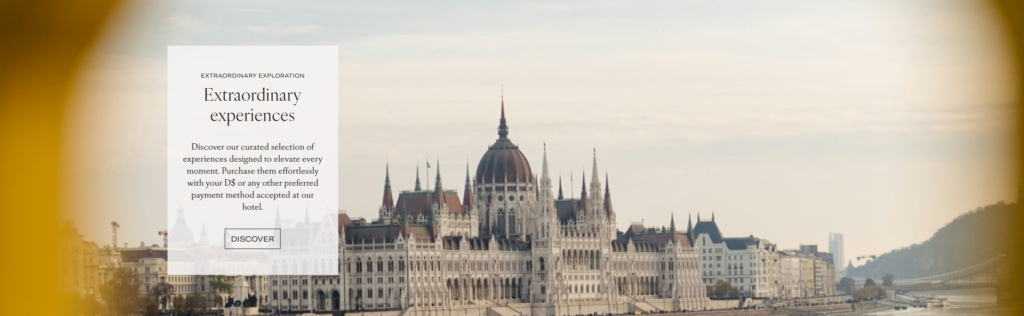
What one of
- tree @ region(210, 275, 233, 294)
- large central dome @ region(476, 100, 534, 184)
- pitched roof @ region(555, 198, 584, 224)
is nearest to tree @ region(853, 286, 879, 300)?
pitched roof @ region(555, 198, 584, 224)

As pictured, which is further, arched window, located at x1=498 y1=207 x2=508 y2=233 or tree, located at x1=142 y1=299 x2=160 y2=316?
arched window, located at x1=498 y1=207 x2=508 y2=233

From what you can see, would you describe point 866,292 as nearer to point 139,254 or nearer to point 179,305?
point 179,305

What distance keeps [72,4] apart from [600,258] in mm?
A: 18949

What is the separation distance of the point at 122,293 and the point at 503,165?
9.80m

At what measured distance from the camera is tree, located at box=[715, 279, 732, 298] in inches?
1135

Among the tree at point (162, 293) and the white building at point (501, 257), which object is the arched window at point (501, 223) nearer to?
the white building at point (501, 257)

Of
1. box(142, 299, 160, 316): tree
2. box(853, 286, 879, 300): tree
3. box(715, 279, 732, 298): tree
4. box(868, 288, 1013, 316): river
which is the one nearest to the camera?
box(868, 288, 1013, 316): river

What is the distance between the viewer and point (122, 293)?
17250mm

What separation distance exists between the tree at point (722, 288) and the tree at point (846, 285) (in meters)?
1.94

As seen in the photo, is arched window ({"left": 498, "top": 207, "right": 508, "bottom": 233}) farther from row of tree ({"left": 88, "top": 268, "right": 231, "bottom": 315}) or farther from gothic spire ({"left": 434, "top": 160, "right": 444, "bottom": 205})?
row of tree ({"left": 88, "top": 268, "right": 231, "bottom": 315})

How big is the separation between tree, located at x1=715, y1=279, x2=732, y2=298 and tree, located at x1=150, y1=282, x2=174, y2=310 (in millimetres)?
12014

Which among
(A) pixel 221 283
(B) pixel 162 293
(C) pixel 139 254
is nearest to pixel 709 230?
(A) pixel 221 283

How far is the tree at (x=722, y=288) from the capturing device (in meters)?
28.8

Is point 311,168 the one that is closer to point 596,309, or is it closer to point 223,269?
point 223,269
